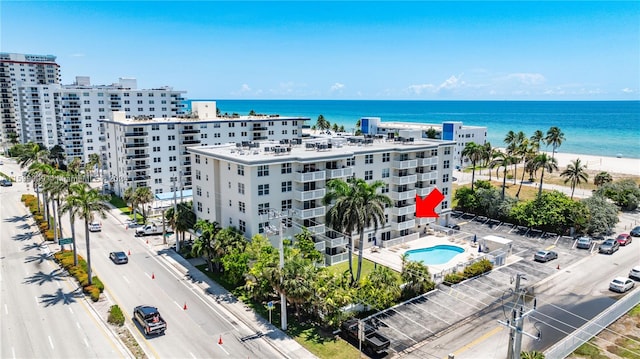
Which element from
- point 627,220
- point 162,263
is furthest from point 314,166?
point 627,220

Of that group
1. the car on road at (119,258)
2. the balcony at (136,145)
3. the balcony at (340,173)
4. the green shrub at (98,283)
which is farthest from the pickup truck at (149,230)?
the balcony at (340,173)

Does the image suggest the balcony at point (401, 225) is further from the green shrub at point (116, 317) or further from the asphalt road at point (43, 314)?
the asphalt road at point (43, 314)

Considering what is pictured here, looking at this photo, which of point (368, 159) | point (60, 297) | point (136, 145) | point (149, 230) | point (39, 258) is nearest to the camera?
point (60, 297)

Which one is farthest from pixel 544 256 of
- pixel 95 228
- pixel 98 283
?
pixel 95 228

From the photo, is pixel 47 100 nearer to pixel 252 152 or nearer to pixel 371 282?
pixel 252 152

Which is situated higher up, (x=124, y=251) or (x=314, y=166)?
(x=314, y=166)

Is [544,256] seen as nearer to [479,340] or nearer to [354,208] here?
[479,340]

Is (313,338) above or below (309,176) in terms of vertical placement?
below
